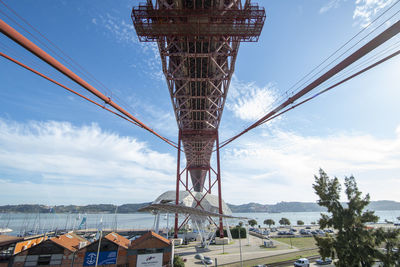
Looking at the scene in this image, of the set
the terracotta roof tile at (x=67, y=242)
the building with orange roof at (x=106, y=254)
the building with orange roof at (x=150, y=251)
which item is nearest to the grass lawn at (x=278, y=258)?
the building with orange roof at (x=150, y=251)

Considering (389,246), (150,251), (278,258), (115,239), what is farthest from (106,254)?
→ (389,246)

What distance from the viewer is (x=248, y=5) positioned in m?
13.0

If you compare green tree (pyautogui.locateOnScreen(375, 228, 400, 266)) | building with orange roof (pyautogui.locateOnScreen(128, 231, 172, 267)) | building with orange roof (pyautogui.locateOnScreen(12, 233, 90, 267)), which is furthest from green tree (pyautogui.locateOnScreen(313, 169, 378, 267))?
building with orange roof (pyautogui.locateOnScreen(12, 233, 90, 267))

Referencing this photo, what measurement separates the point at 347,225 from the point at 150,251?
16.3m

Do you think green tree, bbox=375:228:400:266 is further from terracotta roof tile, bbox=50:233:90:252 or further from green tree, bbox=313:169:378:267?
terracotta roof tile, bbox=50:233:90:252

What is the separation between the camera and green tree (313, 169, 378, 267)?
13.0m

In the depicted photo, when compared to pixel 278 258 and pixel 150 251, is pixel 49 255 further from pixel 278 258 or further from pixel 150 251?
pixel 278 258

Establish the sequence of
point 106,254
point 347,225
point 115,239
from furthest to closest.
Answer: point 115,239, point 106,254, point 347,225

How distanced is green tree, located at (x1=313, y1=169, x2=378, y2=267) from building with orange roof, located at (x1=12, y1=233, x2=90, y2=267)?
2050 centimetres

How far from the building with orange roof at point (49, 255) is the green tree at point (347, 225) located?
20.5 m

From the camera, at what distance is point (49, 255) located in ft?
Result: 54.0

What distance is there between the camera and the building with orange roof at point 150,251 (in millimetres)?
17438

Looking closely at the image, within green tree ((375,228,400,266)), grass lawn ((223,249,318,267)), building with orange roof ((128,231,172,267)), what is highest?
green tree ((375,228,400,266))

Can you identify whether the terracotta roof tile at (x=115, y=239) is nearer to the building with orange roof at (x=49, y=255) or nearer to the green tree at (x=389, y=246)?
the building with orange roof at (x=49, y=255)
